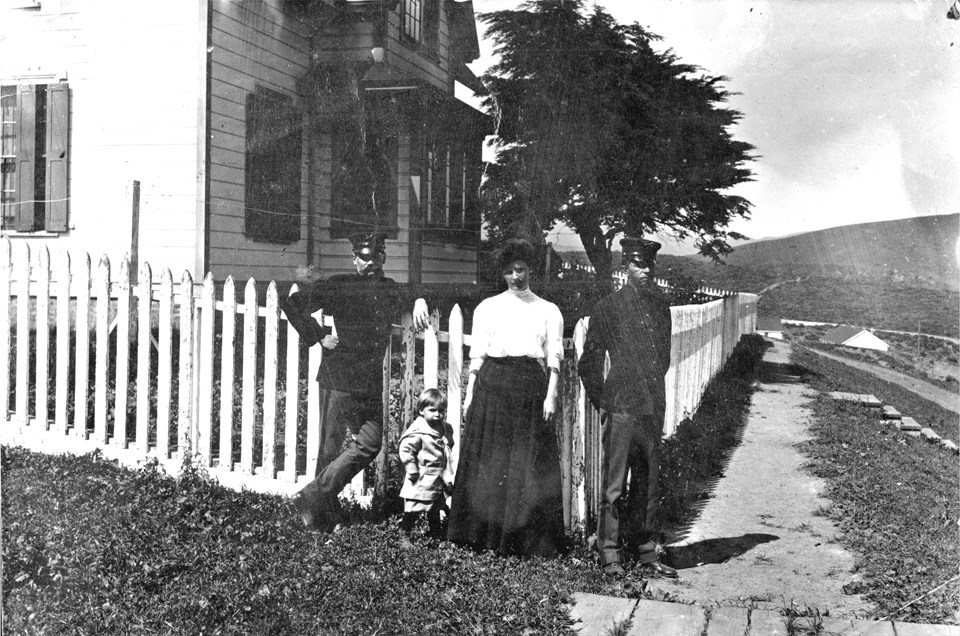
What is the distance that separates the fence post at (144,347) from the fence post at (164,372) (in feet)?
0.24

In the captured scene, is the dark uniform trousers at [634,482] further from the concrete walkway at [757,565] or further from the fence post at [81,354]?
the fence post at [81,354]

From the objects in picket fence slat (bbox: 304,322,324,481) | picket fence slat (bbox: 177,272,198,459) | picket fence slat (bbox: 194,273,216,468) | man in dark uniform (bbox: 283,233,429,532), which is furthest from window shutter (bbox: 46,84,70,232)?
man in dark uniform (bbox: 283,233,429,532)

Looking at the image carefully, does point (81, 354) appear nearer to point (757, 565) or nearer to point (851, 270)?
point (757, 565)

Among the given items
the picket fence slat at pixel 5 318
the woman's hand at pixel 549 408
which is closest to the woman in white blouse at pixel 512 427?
the woman's hand at pixel 549 408

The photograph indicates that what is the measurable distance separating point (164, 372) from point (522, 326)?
2.56 meters

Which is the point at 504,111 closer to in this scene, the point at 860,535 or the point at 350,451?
the point at 350,451

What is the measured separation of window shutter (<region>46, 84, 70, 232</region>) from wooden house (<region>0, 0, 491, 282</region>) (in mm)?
18

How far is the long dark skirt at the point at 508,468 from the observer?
12.4 feet

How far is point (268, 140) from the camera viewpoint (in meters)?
4.46

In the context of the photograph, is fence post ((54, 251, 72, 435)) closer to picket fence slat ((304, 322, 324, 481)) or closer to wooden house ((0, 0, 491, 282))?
wooden house ((0, 0, 491, 282))

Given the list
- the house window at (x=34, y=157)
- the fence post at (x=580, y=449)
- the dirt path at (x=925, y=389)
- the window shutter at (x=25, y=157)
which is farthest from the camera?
the dirt path at (x=925, y=389)

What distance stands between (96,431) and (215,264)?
146cm

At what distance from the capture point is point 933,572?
335cm

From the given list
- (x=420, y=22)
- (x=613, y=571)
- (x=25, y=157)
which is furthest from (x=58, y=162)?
(x=613, y=571)
